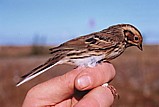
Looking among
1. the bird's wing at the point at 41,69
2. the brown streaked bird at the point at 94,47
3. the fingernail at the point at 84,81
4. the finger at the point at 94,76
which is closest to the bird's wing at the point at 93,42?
the brown streaked bird at the point at 94,47

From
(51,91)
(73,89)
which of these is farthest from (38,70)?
(73,89)

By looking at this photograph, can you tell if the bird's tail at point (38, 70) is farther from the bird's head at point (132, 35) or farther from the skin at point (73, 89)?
the bird's head at point (132, 35)

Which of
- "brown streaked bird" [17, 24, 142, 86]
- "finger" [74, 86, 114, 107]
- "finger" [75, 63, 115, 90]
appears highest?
"brown streaked bird" [17, 24, 142, 86]

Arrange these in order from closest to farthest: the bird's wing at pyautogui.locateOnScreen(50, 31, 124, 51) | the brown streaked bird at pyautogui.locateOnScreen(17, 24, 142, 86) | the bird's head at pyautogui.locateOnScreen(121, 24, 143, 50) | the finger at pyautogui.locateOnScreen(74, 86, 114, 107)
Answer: the finger at pyautogui.locateOnScreen(74, 86, 114, 107)
the brown streaked bird at pyautogui.locateOnScreen(17, 24, 142, 86)
the bird's wing at pyautogui.locateOnScreen(50, 31, 124, 51)
the bird's head at pyautogui.locateOnScreen(121, 24, 143, 50)

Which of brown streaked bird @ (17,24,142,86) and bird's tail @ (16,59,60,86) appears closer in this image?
bird's tail @ (16,59,60,86)

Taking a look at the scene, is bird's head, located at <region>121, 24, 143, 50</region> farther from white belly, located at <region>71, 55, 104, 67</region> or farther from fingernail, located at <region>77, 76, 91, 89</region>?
fingernail, located at <region>77, 76, 91, 89</region>

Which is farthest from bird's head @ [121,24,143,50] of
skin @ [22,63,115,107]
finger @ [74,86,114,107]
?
finger @ [74,86,114,107]

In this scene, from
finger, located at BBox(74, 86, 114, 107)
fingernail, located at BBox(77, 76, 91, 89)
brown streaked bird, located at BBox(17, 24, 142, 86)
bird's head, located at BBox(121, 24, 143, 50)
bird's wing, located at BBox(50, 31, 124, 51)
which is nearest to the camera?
finger, located at BBox(74, 86, 114, 107)

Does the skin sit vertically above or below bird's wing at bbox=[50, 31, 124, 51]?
below

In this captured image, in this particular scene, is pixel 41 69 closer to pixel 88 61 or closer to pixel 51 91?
pixel 51 91
